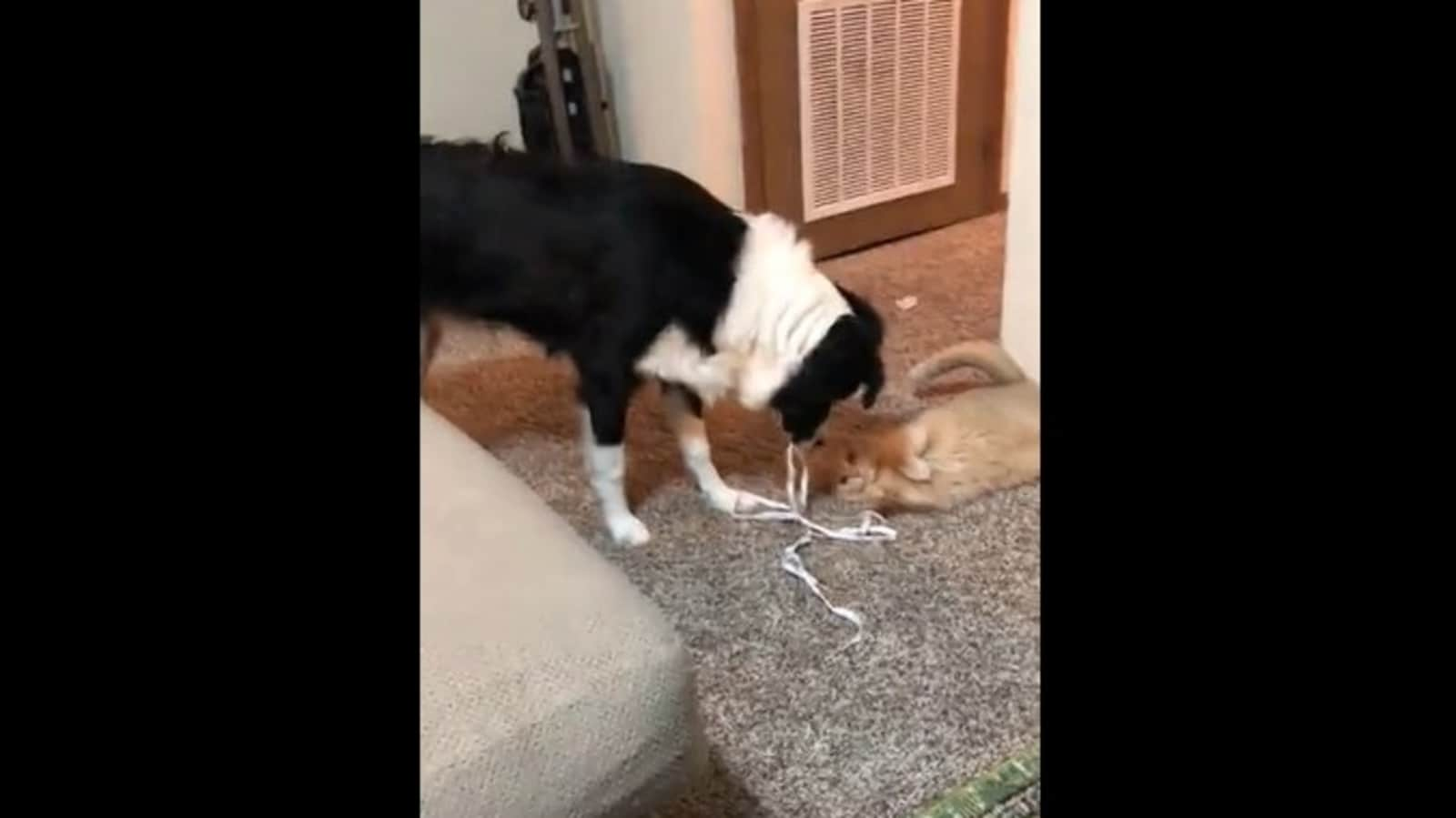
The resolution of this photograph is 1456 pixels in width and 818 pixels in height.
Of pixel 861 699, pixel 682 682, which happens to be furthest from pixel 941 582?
pixel 682 682

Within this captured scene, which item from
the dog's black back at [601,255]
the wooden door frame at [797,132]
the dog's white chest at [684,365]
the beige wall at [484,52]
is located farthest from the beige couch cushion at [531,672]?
the wooden door frame at [797,132]

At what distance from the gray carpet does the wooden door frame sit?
52 cm

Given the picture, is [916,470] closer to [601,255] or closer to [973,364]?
[973,364]

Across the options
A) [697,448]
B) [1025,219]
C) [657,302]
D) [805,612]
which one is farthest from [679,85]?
[805,612]

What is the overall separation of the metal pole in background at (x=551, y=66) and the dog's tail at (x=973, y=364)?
0.68 meters

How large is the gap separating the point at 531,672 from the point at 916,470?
1.08 meters

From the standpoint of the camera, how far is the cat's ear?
1739 millimetres

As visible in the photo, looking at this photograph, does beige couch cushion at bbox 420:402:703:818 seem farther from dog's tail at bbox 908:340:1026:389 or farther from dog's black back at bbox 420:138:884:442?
dog's tail at bbox 908:340:1026:389

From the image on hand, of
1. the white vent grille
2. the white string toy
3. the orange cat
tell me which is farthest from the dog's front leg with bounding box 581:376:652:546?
the white vent grille

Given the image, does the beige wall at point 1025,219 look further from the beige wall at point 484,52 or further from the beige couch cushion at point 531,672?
the beige couch cushion at point 531,672
